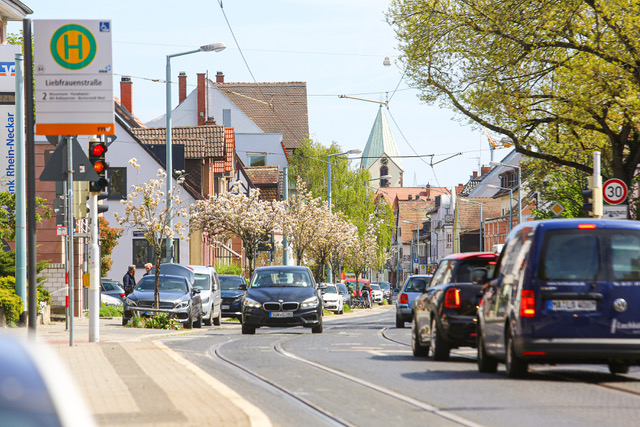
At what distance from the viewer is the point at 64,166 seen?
17.2 metres

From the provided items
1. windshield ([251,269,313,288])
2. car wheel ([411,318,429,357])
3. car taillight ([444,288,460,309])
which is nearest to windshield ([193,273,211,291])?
windshield ([251,269,313,288])

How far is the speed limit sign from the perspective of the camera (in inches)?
901

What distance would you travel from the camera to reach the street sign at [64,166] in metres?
17.2

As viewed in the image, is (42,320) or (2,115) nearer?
(42,320)

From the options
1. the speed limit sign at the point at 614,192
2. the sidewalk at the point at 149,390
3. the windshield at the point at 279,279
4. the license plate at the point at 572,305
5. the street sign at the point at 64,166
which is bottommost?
the sidewalk at the point at 149,390

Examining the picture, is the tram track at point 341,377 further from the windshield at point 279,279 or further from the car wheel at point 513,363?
the windshield at point 279,279

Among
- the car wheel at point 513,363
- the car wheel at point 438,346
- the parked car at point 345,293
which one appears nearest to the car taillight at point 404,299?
the car wheel at point 438,346

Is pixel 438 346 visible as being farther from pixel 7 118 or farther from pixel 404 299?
pixel 7 118

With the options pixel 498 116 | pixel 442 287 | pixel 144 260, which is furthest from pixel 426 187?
pixel 442 287

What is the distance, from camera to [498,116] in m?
29.9

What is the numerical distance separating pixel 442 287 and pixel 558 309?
405 cm

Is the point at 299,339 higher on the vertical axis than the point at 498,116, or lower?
lower

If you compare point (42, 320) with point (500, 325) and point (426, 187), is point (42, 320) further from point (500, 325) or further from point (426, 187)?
point (426, 187)

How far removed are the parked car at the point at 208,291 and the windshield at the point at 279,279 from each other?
248 inches
